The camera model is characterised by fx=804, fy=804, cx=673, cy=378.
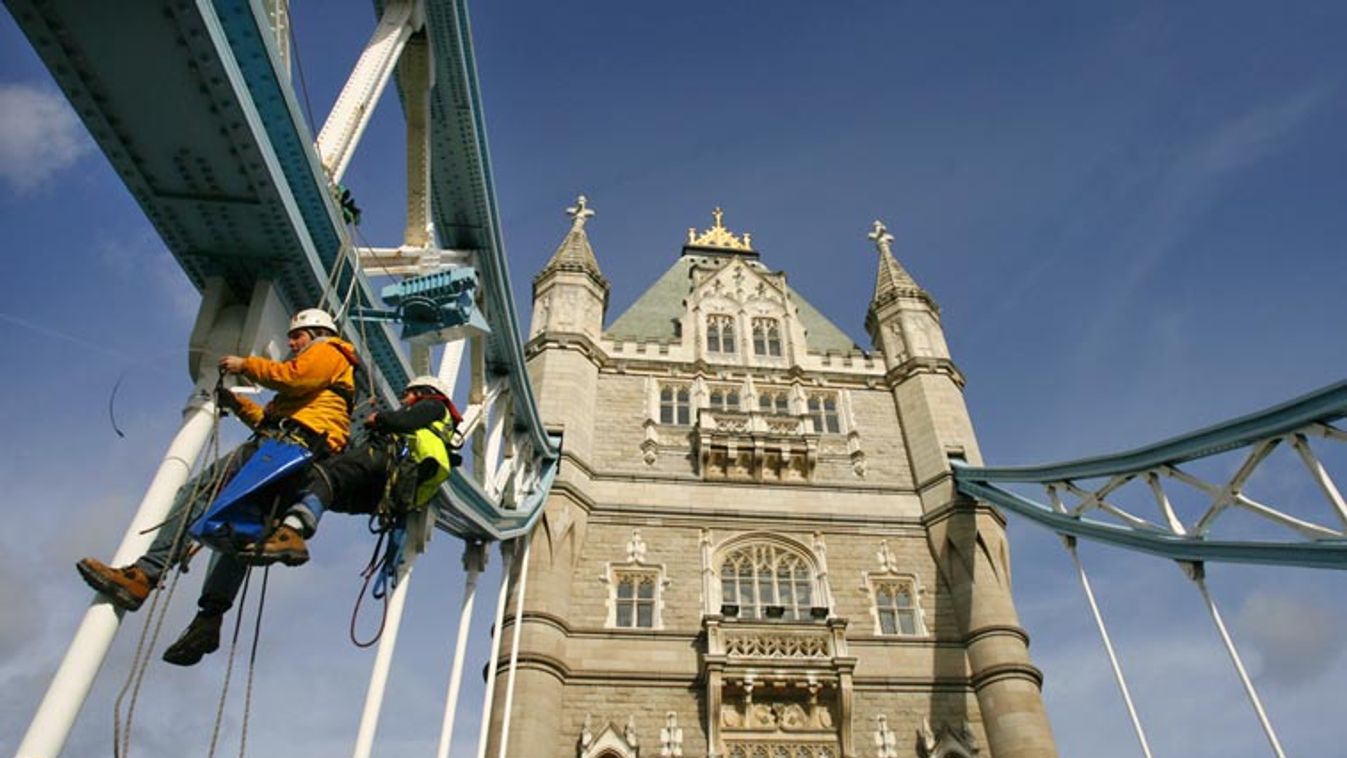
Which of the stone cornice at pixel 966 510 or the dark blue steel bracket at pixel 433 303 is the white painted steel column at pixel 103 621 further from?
the stone cornice at pixel 966 510

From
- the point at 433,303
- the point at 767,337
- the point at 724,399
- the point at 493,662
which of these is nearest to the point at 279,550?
the point at 433,303

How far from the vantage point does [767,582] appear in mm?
17594

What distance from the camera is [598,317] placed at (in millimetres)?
22562

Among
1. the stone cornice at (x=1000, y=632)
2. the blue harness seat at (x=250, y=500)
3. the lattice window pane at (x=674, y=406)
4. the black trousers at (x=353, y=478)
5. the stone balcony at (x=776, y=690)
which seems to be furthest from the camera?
the lattice window pane at (x=674, y=406)

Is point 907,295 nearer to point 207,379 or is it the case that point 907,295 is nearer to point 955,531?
point 955,531

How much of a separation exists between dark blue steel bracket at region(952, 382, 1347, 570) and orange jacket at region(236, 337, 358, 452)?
9.52m

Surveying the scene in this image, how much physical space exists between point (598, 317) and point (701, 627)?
377 inches

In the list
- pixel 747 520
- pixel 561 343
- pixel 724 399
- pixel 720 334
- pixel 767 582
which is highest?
pixel 720 334

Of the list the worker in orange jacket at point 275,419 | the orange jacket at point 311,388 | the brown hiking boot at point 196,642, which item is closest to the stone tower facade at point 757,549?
the brown hiking boot at point 196,642

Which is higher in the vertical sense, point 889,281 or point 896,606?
point 889,281

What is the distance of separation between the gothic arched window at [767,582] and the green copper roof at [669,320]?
732 cm

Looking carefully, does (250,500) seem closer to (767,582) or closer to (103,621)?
(103,621)

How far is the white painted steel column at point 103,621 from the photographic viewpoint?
163 inches

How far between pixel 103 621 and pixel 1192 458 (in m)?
12.3
